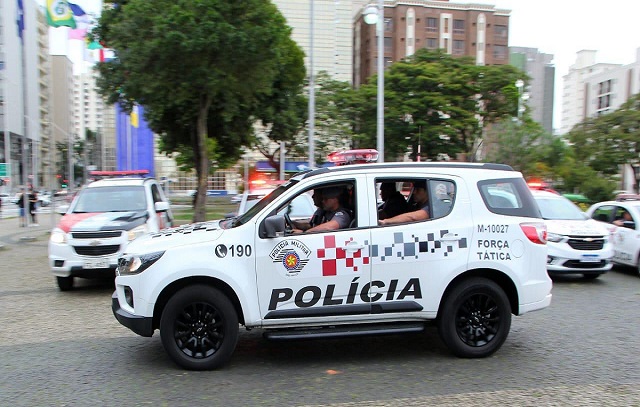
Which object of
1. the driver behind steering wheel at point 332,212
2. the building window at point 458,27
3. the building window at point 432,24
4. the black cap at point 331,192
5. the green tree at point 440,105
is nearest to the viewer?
the driver behind steering wheel at point 332,212

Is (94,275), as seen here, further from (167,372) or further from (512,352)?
(512,352)

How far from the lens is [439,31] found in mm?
73250

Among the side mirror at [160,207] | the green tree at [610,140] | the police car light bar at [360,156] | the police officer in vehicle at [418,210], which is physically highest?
the green tree at [610,140]

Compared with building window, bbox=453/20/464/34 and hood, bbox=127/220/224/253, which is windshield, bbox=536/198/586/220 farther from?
building window, bbox=453/20/464/34

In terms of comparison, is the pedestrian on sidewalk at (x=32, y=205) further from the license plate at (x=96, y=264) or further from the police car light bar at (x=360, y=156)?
the police car light bar at (x=360, y=156)

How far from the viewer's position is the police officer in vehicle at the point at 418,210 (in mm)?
5590

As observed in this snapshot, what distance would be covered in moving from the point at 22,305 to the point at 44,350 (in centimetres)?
276

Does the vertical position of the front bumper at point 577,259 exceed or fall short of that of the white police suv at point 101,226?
it falls short

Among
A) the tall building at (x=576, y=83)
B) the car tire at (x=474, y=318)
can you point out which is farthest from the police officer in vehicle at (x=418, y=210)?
the tall building at (x=576, y=83)

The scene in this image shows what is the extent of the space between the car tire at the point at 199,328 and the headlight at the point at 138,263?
406 millimetres

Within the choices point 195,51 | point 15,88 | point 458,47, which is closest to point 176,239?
point 195,51

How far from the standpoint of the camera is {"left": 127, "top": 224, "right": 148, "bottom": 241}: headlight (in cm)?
902

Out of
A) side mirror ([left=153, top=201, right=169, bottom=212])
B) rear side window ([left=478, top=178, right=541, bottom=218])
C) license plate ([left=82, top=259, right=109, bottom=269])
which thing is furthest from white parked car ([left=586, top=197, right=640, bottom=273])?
license plate ([left=82, top=259, right=109, bottom=269])

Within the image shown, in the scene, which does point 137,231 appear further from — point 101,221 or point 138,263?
point 138,263
